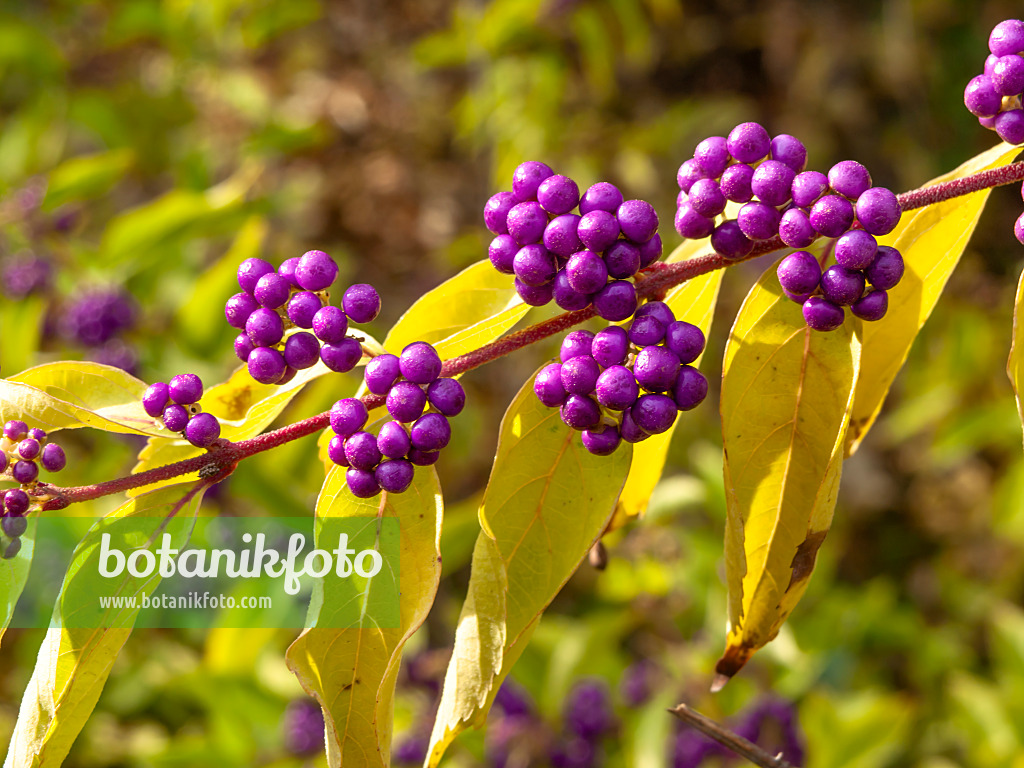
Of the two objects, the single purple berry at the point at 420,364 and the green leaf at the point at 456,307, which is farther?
the green leaf at the point at 456,307

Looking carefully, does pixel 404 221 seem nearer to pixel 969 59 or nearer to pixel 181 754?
pixel 969 59

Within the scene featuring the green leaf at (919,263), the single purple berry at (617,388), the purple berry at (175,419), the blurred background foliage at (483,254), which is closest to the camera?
the single purple berry at (617,388)

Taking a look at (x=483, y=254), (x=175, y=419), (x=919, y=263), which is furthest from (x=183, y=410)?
(x=483, y=254)

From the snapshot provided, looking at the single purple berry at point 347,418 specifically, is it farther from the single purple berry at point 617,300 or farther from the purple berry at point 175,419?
the single purple berry at point 617,300

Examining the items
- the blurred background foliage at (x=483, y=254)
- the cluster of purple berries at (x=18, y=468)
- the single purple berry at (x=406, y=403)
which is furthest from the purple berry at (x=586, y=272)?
the blurred background foliage at (x=483, y=254)

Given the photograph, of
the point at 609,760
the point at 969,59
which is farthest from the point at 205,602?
the point at 969,59

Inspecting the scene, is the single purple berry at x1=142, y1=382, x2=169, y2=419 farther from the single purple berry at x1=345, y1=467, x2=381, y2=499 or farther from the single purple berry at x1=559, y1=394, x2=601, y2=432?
the single purple berry at x1=559, y1=394, x2=601, y2=432
